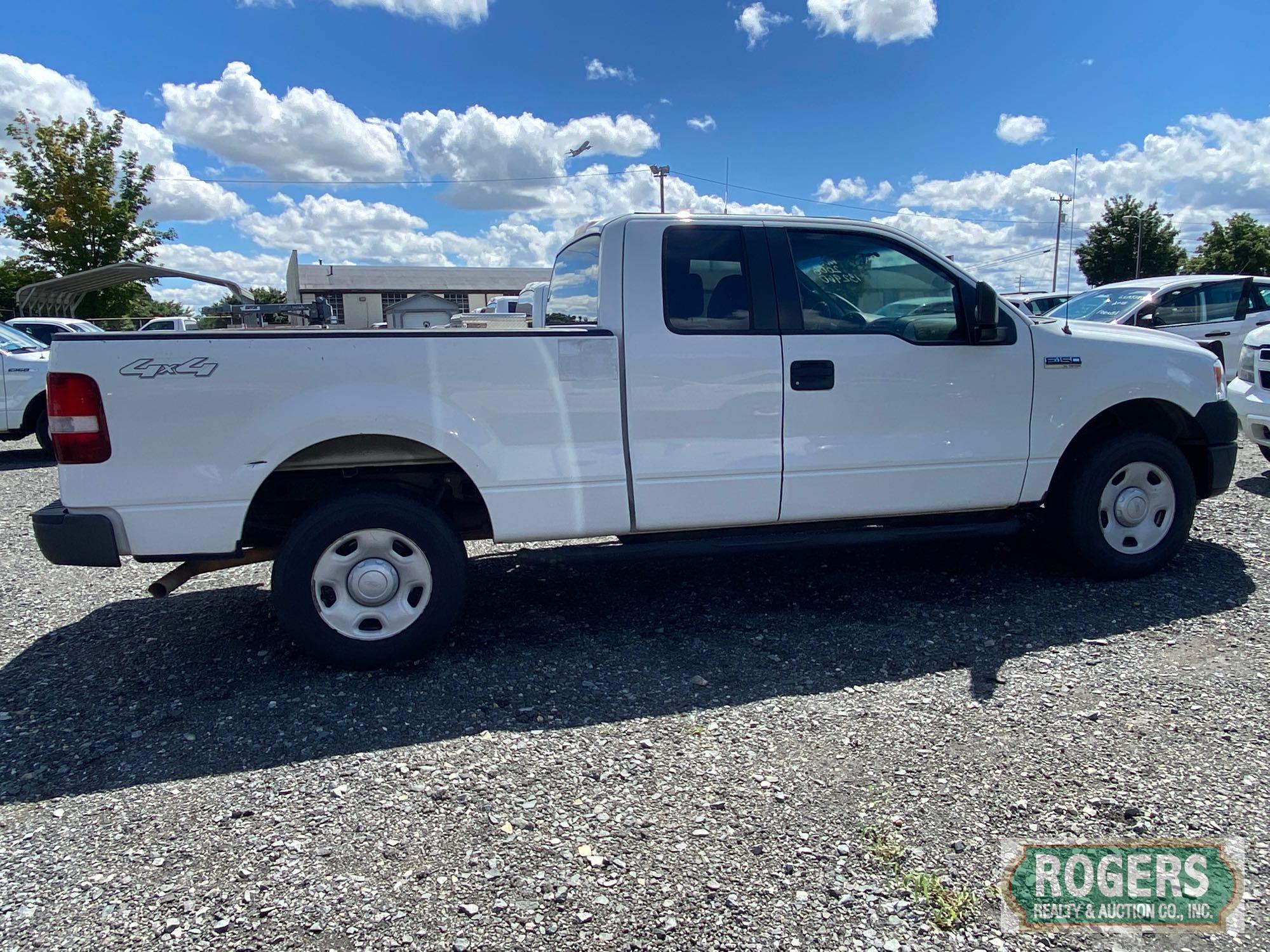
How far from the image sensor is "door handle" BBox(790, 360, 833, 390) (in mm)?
4148

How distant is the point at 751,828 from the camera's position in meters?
2.68

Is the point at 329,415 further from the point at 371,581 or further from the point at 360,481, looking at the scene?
the point at 371,581

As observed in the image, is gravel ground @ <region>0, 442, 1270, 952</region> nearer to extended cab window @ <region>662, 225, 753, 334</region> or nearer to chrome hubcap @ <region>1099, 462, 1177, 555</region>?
chrome hubcap @ <region>1099, 462, 1177, 555</region>

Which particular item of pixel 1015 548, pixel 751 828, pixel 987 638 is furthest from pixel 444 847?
pixel 1015 548

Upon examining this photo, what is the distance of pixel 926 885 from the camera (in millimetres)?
2398

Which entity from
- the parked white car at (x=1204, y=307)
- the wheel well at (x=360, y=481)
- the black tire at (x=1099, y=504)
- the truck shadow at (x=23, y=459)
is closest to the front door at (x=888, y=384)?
the black tire at (x=1099, y=504)

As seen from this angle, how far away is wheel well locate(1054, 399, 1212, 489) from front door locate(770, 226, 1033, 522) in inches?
20.3

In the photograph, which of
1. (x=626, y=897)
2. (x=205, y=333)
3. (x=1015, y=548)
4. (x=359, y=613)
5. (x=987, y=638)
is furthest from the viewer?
(x=1015, y=548)

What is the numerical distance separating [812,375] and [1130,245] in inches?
1969

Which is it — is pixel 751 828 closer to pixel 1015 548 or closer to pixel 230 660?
pixel 230 660

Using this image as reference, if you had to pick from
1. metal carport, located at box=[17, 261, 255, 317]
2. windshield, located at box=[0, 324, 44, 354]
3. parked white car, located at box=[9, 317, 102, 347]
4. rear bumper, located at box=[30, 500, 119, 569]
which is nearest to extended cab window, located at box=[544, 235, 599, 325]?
rear bumper, located at box=[30, 500, 119, 569]

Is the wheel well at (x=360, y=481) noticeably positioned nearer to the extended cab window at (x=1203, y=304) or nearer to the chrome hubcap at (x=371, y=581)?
the chrome hubcap at (x=371, y=581)

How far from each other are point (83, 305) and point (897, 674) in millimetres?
27328

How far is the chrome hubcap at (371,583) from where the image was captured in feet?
12.5
